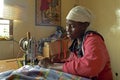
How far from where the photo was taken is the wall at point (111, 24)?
372 centimetres

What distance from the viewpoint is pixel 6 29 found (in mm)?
3062

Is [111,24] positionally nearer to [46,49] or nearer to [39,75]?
[46,49]

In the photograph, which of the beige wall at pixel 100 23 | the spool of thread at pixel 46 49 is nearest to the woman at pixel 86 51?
the spool of thread at pixel 46 49

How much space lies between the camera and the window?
9.83ft

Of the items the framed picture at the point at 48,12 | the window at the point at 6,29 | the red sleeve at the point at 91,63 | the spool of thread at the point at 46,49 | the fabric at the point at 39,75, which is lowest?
the spool of thread at the point at 46,49

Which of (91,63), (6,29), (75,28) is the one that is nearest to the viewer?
(91,63)

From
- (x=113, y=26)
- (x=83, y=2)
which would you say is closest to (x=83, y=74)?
(x=113, y=26)

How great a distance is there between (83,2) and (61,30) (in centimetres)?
100

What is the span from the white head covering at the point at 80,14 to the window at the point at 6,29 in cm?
193

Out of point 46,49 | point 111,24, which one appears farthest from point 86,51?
point 111,24

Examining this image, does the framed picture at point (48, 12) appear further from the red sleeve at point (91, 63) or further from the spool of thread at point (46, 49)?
the red sleeve at point (91, 63)

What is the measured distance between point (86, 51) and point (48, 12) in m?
2.67

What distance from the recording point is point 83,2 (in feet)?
14.0

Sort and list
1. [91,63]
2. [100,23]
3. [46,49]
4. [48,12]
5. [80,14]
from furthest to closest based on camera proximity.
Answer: [100,23]
[48,12]
[46,49]
[80,14]
[91,63]
